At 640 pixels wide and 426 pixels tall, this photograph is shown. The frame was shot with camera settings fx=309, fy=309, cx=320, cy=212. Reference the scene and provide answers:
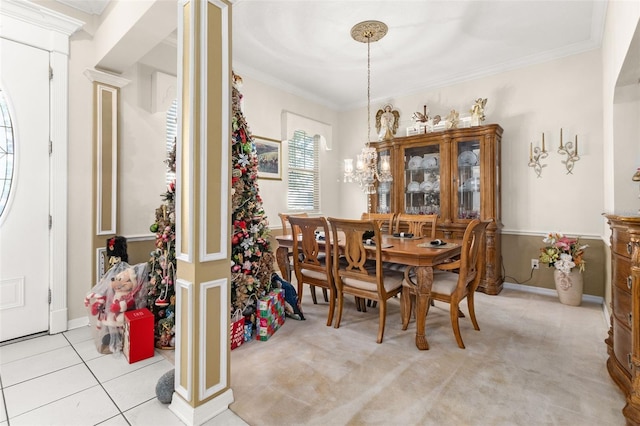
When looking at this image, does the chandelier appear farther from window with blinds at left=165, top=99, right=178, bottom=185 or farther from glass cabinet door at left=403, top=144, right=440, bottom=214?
window with blinds at left=165, top=99, right=178, bottom=185

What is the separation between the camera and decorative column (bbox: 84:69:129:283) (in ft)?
9.32

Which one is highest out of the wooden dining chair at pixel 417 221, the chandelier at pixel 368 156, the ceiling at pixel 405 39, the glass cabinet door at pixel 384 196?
the ceiling at pixel 405 39

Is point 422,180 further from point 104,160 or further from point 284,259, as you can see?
point 104,160

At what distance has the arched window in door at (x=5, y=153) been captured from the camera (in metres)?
2.43

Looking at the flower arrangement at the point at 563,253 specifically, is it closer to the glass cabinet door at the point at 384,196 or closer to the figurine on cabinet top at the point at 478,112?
the figurine on cabinet top at the point at 478,112

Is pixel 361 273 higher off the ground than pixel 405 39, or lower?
lower

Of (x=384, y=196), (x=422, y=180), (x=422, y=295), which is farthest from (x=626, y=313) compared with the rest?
(x=384, y=196)

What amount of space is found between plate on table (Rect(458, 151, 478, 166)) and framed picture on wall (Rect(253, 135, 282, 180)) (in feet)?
8.20

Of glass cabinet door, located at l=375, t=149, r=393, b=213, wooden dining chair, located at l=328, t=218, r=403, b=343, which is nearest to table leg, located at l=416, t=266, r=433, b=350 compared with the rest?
wooden dining chair, located at l=328, t=218, r=403, b=343

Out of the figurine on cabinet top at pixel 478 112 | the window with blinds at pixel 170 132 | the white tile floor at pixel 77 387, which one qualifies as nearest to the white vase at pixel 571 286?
the figurine on cabinet top at pixel 478 112

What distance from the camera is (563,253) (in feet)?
11.3

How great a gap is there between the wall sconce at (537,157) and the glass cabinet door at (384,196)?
1772 mm

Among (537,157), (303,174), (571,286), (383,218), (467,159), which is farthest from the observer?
A: (303,174)

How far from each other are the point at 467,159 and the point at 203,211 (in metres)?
3.60
